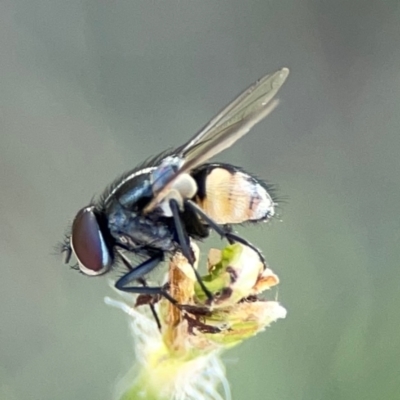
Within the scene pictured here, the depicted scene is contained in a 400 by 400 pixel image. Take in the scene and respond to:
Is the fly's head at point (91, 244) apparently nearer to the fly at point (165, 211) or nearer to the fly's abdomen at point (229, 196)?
the fly at point (165, 211)

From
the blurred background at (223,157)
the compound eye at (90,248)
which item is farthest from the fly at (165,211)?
the blurred background at (223,157)

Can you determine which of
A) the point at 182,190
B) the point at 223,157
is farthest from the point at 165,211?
the point at 223,157

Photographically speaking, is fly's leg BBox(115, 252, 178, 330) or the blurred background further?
the blurred background

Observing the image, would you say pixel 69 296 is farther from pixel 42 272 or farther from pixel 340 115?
pixel 340 115

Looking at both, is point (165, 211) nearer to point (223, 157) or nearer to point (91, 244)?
point (91, 244)

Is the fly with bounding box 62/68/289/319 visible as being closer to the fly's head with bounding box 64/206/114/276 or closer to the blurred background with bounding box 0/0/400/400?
the fly's head with bounding box 64/206/114/276

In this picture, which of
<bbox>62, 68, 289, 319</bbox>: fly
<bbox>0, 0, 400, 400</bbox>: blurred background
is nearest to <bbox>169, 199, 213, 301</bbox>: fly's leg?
<bbox>62, 68, 289, 319</bbox>: fly
